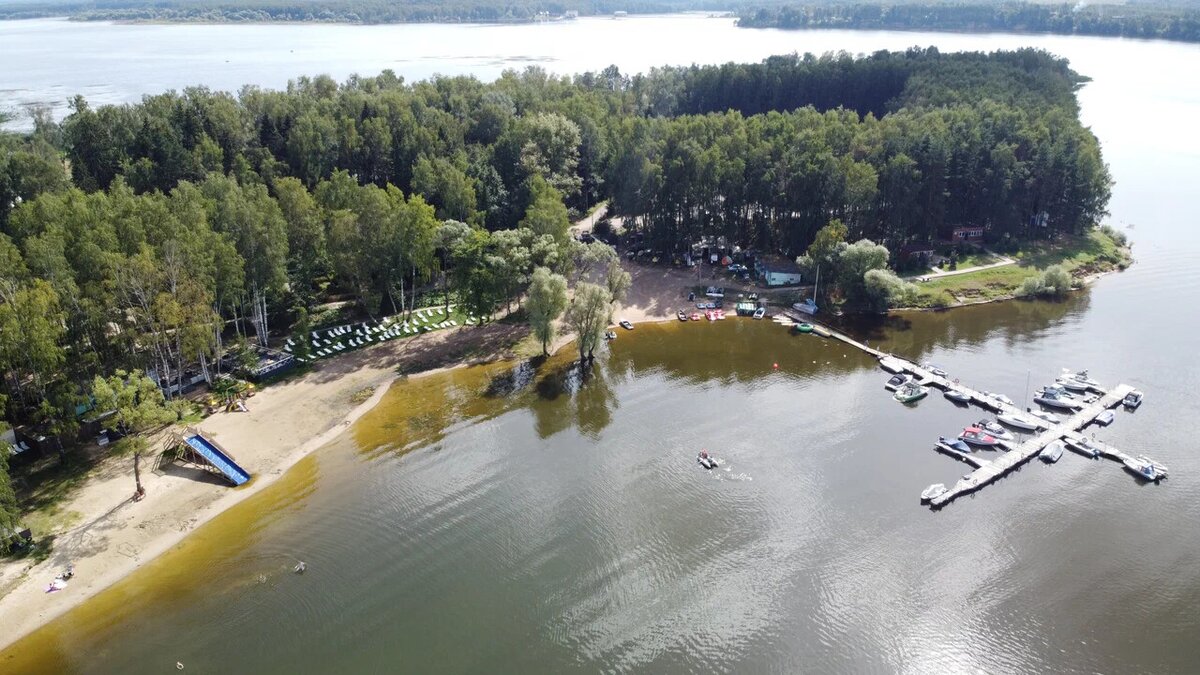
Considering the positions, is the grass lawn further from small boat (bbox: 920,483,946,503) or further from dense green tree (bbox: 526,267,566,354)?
dense green tree (bbox: 526,267,566,354)

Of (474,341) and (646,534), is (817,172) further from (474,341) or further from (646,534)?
(646,534)

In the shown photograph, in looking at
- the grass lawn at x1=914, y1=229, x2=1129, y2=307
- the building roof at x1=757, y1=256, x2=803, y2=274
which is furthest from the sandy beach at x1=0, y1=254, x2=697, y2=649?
the grass lawn at x1=914, y1=229, x2=1129, y2=307

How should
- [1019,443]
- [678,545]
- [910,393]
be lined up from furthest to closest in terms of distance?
[910,393]
[1019,443]
[678,545]

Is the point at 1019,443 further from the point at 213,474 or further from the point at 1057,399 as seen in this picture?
the point at 213,474

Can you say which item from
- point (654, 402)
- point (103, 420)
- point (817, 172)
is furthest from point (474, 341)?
point (817, 172)

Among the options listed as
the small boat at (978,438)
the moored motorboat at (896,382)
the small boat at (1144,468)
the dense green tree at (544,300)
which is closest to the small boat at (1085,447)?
the small boat at (1144,468)

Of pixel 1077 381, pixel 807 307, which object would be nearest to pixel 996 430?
pixel 1077 381
